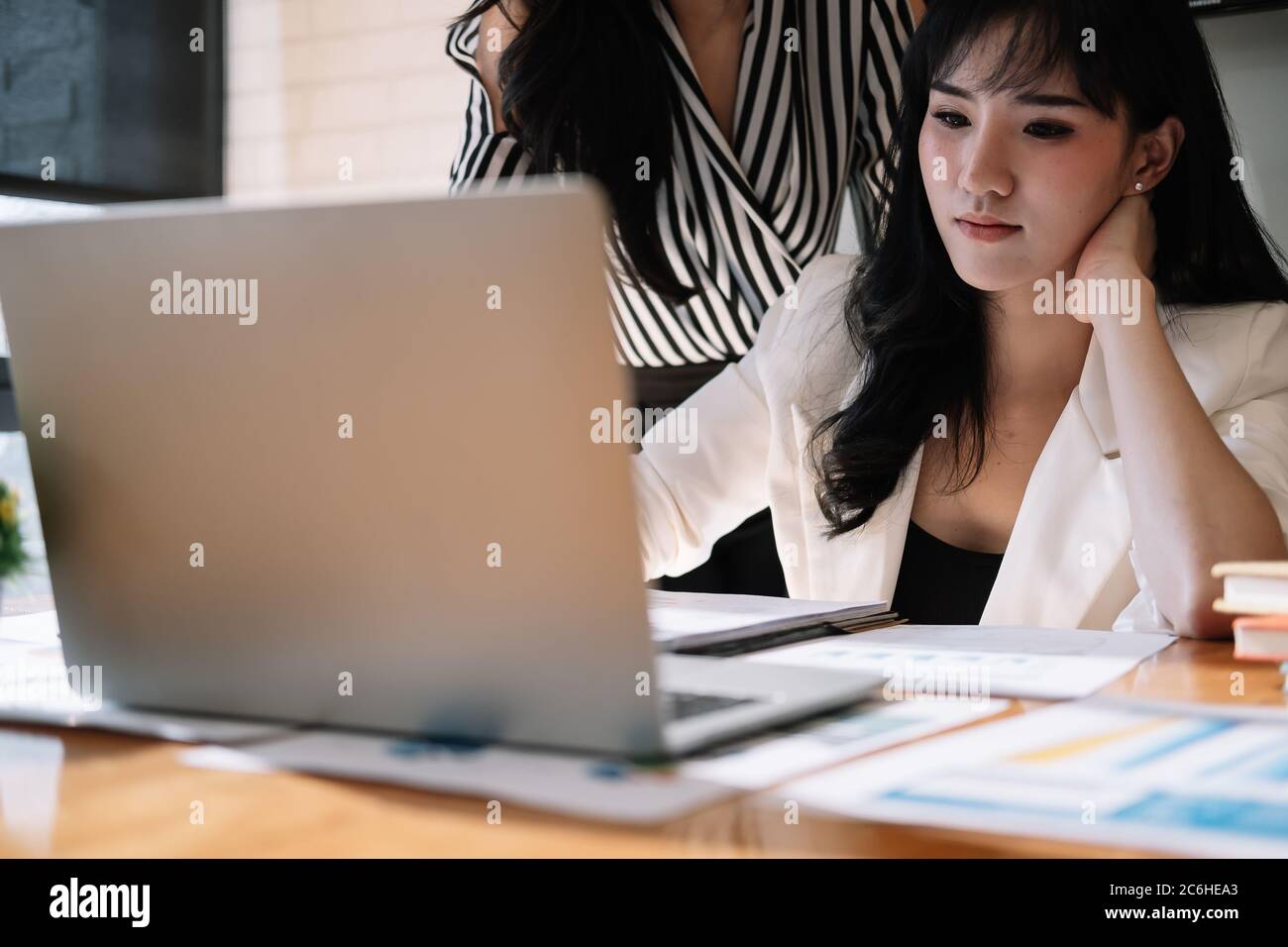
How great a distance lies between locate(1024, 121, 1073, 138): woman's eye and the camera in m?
1.42

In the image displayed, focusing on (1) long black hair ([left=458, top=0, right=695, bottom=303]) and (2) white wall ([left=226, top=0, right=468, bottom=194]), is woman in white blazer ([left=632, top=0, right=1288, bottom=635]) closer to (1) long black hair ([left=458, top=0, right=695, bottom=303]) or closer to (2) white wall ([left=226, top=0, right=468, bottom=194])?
(1) long black hair ([left=458, top=0, right=695, bottom=303])

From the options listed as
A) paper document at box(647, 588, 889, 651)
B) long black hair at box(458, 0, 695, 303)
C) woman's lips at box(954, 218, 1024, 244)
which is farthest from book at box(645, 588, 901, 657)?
long black hair at box(458, 0, 695, 303)

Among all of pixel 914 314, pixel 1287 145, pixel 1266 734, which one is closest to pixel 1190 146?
pixel 914 314

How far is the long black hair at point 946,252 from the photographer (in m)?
1.41

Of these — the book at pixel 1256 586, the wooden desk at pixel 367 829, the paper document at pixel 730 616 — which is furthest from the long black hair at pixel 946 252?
the wooden desk at pixel 367 829

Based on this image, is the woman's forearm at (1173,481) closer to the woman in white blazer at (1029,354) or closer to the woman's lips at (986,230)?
the woman in white blazer at (1029,354)

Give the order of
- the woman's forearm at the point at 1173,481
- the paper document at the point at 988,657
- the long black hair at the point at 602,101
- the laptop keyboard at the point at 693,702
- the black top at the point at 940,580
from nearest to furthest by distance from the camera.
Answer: the laptop keyboard at the point at 693,702 < the paper document at the point at 988,657 < the woman's forearm at the point at 1173,481 < the black top at the point at 940,580 < the long black hair at the point at 602,101

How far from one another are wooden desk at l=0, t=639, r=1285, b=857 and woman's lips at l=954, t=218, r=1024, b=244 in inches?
41.0

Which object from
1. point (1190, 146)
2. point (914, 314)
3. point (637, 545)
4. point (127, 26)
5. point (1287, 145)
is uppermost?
point (127, 26)

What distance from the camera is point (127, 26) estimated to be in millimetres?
3256

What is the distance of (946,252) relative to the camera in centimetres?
160

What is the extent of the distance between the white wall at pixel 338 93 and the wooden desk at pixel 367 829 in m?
2.65
